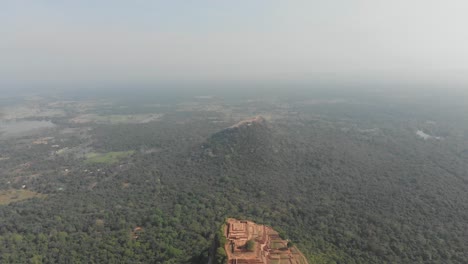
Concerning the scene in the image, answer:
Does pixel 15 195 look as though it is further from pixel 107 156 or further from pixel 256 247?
pixel 256 247

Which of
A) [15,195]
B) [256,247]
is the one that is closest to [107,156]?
[15,195]

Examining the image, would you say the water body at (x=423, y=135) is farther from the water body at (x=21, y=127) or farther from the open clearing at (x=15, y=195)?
the water body at (x=21, y=127)

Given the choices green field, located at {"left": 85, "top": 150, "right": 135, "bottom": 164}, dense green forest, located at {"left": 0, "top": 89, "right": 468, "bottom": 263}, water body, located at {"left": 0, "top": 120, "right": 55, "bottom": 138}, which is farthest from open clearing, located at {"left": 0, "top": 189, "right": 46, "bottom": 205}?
water body, located at {"left": 0, "top": 120, "right": 55, "bottom": 138}

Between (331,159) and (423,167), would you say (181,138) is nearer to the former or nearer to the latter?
(331,159)

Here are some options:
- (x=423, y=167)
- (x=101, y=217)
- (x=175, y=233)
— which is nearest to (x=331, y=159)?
(x=423, y=167)

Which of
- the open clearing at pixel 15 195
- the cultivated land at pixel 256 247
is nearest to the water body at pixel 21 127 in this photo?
the open clearing at pixel 15 195

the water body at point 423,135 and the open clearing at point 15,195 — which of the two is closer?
the open clearing at point 15,195
